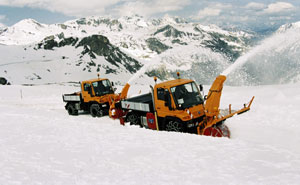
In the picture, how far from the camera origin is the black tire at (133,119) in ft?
49.1

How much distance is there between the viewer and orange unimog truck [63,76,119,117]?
18922 millimetres

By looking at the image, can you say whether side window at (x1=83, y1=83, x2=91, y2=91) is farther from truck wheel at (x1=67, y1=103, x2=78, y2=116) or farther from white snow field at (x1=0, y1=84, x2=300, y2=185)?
white snow field at (x1=0, y1=84, x2=300, y2=185)

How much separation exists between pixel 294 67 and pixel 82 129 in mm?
90859

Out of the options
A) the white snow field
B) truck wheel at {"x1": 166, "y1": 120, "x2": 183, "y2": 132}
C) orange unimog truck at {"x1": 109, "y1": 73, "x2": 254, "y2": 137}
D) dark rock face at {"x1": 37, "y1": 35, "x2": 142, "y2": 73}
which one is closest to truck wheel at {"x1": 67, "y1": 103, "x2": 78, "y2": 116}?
the white snow field

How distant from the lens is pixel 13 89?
134 feet

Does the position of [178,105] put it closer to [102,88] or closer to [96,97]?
[96,97]

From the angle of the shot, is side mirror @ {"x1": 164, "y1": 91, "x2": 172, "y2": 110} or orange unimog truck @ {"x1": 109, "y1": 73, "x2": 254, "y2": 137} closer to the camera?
orange unimog truck @ {"x1": 109, "y1": 73, "x2": 254, "y2": 137}

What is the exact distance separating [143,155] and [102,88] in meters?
10.8

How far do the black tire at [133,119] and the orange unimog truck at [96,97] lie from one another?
376 centimetres

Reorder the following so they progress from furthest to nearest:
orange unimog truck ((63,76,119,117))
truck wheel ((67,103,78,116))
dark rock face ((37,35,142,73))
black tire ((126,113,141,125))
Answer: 1. dark rock face ((37,35,142,73))
2. truck wheel ((67,103,78,116))
3. orange unimog truck ((63,76,119,117))
4. black tire ((126,113,141,125))

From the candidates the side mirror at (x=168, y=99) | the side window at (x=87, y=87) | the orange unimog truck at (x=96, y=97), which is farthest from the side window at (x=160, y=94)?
the side window at (x=87, y=87)

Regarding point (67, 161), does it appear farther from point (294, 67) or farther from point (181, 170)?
point (294, 67)

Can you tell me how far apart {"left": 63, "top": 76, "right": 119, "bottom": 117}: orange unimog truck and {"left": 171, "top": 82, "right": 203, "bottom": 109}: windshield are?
23.5ft

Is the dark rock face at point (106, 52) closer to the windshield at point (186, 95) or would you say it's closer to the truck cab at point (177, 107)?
→ the truck cab at point (177, 107)
